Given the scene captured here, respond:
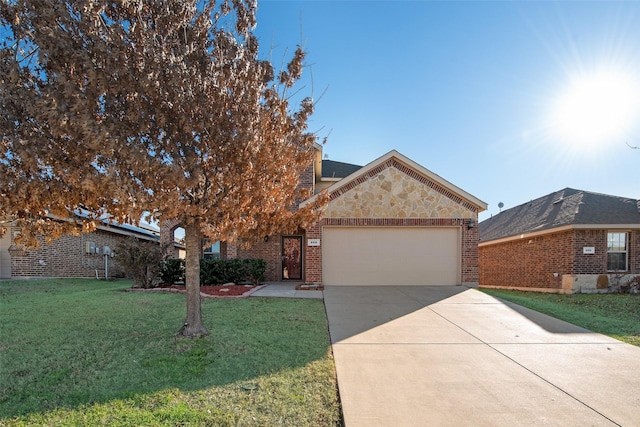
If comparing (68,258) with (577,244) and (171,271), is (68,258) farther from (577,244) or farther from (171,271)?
(577,244)

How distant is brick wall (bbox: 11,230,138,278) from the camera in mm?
14773

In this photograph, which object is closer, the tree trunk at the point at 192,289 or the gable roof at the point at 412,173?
the tree trunk at the point at 192,289

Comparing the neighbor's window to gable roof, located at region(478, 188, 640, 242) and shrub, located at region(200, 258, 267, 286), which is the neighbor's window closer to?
gable roof, located at region(478, 188, 640, 242)

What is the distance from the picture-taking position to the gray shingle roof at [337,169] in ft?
62.7

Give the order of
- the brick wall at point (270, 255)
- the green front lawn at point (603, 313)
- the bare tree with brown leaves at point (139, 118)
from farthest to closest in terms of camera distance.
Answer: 1. the brick wall at point (270, 255)
2. the green front lawn at point (603, 313)
3. the bare tree with brown leaves at point (139, 118)

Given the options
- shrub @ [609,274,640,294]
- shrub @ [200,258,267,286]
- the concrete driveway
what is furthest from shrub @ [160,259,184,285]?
shrub @ [609,274,640,294]

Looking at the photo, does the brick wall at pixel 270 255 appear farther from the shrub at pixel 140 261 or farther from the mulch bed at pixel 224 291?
the shrub at pixel 140 261

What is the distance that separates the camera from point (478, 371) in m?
4.53

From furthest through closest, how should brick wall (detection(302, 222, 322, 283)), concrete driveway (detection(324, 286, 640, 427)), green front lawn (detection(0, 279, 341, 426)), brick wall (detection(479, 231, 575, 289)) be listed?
brick wall (detection(479, 231, 575, 289))
brick wall (detection(302, 222, 322, 283))
concrete driveway (detection(324, 286, 640, 427))
green front lawn (detection(0, 279, 341, 426))

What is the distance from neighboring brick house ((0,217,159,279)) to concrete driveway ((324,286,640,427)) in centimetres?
1185

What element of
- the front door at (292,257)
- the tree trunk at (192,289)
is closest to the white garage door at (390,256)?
the front door at (292,257)

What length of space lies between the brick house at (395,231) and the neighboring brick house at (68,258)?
8.22 metres

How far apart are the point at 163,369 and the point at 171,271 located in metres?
9.58

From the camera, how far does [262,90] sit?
5.34 meters
